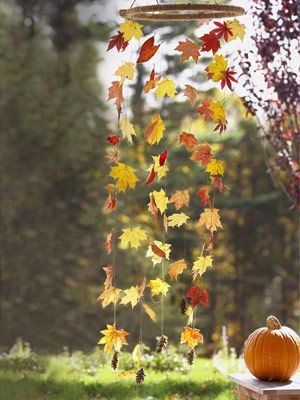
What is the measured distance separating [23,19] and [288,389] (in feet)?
21.9

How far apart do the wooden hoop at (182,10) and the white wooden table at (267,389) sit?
4.73ft

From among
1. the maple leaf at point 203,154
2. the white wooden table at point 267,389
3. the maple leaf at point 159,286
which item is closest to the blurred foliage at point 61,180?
the white wooden table at point 267,389

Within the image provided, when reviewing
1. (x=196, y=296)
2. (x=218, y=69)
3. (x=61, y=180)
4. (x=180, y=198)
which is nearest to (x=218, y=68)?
(x=218, y=69)

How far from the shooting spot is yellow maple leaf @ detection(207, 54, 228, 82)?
268 cm

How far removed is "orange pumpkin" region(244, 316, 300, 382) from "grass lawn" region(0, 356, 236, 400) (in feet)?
5.30

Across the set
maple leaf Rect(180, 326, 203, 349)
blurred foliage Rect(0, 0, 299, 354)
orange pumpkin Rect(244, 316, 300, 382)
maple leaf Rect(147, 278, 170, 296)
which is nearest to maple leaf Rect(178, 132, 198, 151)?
maple leaf Rect(147, 278, 170, 296)

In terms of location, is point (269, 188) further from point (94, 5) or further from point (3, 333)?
point (3, 333)

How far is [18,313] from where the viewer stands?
8.87 metres

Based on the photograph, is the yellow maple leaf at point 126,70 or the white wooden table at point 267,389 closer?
the yellow maple leaf at point 126,70

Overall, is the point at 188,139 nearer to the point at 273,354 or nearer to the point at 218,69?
the point at 218,69

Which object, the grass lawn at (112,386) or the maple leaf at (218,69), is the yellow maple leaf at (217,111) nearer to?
the maple leaf at (218,69)

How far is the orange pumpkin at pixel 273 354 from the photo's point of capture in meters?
3.35

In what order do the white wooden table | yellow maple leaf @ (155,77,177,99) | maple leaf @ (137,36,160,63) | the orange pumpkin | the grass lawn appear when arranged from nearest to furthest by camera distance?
1. maple leaf @ (137,36,160,63)
2. yellow maple leaf @ (155,77,177,99)
3. the white wooden table
4. the orange pumpkin
5. the grass lawn

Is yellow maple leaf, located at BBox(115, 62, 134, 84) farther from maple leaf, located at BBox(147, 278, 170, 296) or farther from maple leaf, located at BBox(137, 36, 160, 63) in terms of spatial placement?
maple leaf, located at BBox(147, 278, 170, 296)
